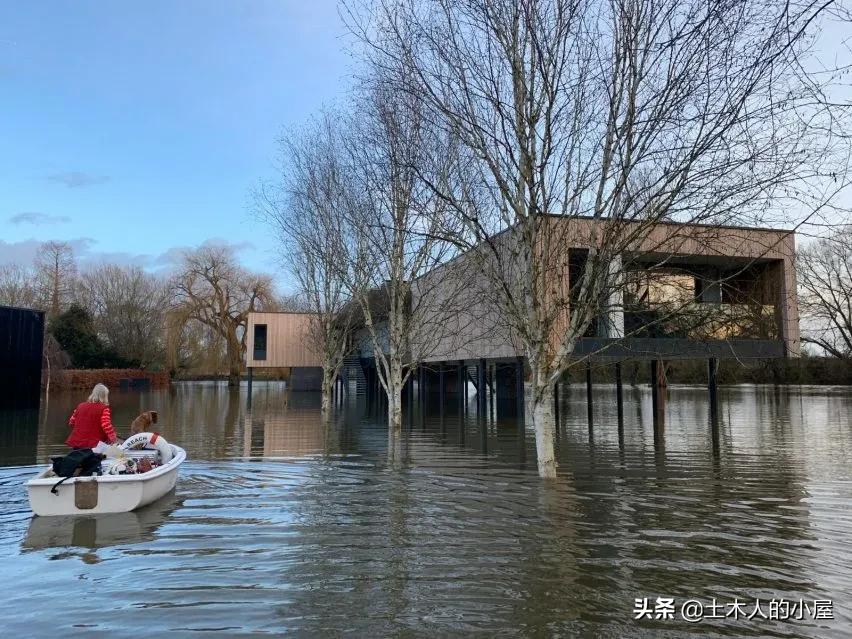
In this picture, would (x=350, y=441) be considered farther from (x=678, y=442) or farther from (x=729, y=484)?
(x=729, y=484)

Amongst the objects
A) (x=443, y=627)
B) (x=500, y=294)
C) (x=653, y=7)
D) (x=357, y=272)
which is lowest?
(x=443, y=627)

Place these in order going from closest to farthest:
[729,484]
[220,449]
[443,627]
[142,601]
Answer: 1. [443,627]
2. [142,601]
3. [729,484]
4. [220,449]

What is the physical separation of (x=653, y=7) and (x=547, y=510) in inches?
230

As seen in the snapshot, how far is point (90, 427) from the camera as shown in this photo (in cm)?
745

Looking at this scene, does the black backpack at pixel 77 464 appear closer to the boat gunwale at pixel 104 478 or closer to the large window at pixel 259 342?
the boat gunwale at pixel 104 478

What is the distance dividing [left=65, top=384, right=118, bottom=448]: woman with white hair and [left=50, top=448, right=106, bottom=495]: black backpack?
25 centimetres

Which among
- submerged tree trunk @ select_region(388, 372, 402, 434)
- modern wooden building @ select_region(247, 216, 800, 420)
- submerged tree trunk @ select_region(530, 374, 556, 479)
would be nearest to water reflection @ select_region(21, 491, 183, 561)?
submerged tree trunk @ select_region(530, 374, 556, 479)

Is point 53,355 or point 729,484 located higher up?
point 53,355

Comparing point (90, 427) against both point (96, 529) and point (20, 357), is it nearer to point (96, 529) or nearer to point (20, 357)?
point (96, 529)

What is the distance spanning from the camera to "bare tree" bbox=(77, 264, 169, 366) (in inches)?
2082

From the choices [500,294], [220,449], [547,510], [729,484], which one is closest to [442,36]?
[500,294]

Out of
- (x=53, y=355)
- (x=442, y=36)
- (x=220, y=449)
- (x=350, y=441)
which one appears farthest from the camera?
(x=53, y=355)

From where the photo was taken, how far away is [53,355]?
40.3 meters

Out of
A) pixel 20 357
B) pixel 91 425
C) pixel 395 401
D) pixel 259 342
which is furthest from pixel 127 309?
pixel 91 425
